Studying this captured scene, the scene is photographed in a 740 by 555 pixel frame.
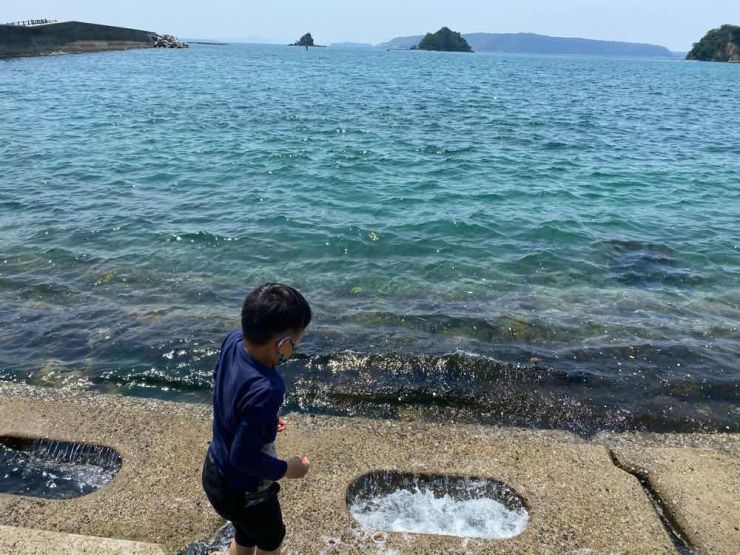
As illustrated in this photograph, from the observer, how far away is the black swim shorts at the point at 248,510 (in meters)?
2.57

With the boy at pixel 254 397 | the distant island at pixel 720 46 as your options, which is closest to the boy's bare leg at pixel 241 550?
the boy at pixel 254 397

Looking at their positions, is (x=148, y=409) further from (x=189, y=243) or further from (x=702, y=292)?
(x=702, y=292)

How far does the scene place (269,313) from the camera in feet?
7.53

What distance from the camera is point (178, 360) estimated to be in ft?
20.6

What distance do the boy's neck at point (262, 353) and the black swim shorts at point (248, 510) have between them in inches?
23.9

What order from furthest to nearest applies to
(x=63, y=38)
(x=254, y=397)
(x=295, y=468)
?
(x=63, y=38)
(x=295, y=468)
(x=254, y=397)

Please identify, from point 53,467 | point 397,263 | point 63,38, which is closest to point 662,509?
point 53,467

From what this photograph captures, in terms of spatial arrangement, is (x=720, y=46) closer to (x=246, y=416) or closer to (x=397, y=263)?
(x=397, y=263)

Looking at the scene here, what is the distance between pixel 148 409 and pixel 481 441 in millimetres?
2789

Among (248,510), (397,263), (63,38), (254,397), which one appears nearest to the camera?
(254,397)

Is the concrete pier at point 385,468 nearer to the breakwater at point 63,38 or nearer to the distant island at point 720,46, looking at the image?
the breakwater at point 63,38

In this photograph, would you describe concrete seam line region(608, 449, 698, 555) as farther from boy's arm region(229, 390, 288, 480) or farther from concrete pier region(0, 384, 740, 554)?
boy's arm region(229, 390, 288, 480)

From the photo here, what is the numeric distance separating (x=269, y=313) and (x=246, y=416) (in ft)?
1.38

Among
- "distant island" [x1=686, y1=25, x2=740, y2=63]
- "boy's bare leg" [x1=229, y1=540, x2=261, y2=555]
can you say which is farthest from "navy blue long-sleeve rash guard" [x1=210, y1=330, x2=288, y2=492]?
"distant island" [x1=686, y1=25, x2=740, y2=63]
